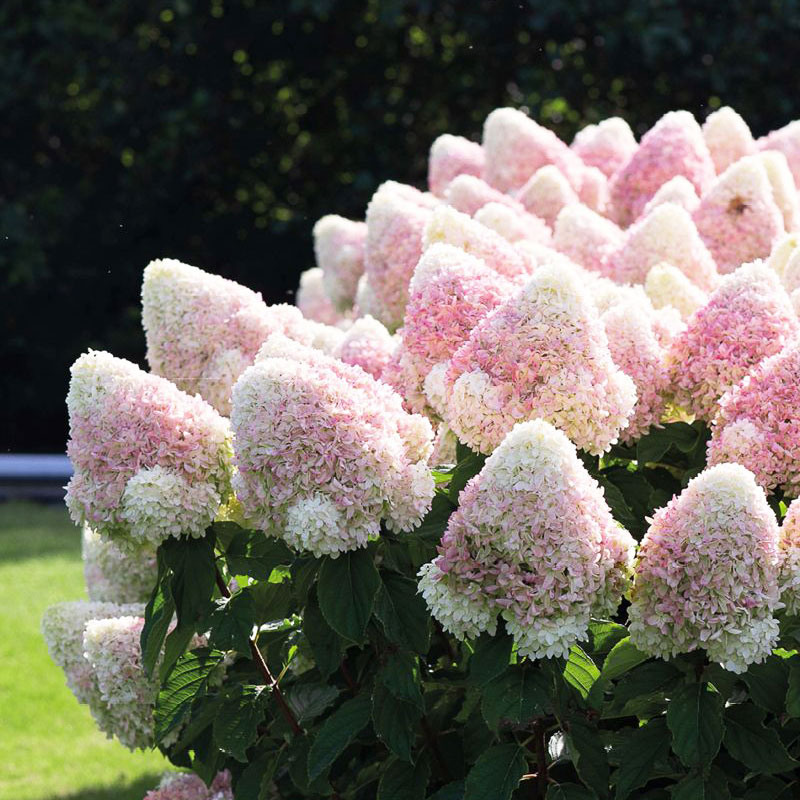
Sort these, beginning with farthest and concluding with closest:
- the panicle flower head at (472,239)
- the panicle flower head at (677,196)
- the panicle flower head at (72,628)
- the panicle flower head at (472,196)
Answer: the panicle flower head at (472,196)
the panicle flower head at (677,196)
the panicle flower head at (72,628)
the panicle flower head at (472,239)

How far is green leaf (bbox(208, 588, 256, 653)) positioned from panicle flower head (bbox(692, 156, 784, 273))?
65.6 inches

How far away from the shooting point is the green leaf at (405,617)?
1779 mm

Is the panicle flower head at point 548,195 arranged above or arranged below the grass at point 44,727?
above

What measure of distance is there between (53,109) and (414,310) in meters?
9.06

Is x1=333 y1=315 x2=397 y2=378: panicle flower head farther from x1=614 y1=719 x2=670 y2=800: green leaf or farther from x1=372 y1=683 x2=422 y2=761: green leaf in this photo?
x1=614 y1=719 x2=670 y2=800: green leaf

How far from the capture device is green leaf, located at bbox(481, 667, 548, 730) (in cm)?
163

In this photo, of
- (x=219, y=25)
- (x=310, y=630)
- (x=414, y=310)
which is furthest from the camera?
(x=219, y=25)

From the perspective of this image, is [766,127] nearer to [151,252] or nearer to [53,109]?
[151,252]

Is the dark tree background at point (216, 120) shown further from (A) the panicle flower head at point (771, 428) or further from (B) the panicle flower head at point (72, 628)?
(A) the panicle flower head at point (771, 428)

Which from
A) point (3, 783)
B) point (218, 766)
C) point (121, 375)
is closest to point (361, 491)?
point (121, 375)

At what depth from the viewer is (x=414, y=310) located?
6.97ft

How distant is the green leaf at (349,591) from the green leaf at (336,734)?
18 centimetres

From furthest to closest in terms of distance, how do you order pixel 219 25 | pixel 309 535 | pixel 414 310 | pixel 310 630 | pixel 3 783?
pixel 219 25, pixel 3 783, pixel 414 310, pixel 310 630, pixel 309 535

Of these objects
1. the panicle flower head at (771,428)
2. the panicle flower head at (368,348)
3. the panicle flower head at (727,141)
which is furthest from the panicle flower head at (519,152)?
the panicle flower head at (771,428)
